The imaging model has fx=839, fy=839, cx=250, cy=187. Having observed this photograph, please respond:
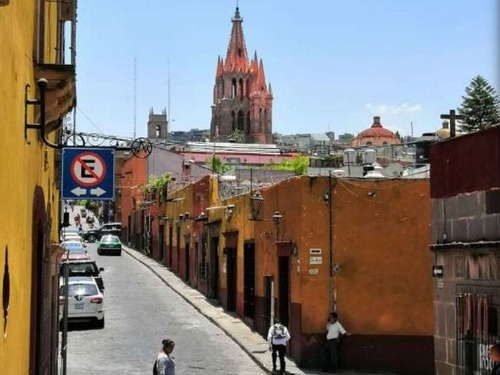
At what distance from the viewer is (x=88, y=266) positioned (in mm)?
30328

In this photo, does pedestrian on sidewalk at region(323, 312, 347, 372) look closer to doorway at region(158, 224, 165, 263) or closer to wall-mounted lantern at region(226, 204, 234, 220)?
wall-mounted lantern at region(226, 204, 234, 220)

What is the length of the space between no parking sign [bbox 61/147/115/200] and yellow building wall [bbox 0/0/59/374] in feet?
5.27

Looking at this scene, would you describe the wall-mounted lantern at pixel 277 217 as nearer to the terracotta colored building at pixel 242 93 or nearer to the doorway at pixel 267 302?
the doorway at pixel 267 302

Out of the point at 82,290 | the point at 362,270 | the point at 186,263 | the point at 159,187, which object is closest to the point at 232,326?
the point at 82,290

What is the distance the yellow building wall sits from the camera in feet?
19.3

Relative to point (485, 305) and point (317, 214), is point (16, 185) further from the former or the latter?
point (317, 214)

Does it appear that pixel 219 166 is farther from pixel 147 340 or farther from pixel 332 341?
pixel 332 341

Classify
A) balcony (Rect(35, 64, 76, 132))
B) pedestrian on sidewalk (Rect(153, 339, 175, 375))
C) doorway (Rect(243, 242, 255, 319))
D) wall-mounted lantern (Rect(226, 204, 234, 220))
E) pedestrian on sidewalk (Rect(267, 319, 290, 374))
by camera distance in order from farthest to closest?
wall-mounted lantern (Rect(226, 204, 234, 220))
doorway (Rect(243, 242, 255, 319))
pedestrian on sidewalk (Rect(267, 319, 290, 374))
pedestrian on sidewalk (Rect(153, 339, 175, 375))
balcony (Rect(35, 64, 76, 132))

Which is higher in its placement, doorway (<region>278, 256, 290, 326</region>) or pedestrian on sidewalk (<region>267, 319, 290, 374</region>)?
doorway (<region>278, 256, 290, 326</region>)

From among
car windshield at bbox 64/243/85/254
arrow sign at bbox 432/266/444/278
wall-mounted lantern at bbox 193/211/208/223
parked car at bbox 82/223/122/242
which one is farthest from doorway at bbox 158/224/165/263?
arrow sign at bbox 432/266/444/278

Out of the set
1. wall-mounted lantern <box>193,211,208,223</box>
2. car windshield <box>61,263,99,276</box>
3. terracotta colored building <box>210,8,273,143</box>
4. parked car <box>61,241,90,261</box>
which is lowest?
car windshield <box>61,263,99,276</box>

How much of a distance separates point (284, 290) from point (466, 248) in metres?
9.48

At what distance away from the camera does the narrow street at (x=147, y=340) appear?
18.7 meters

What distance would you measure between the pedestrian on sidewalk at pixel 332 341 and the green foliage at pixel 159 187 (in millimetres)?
31840
